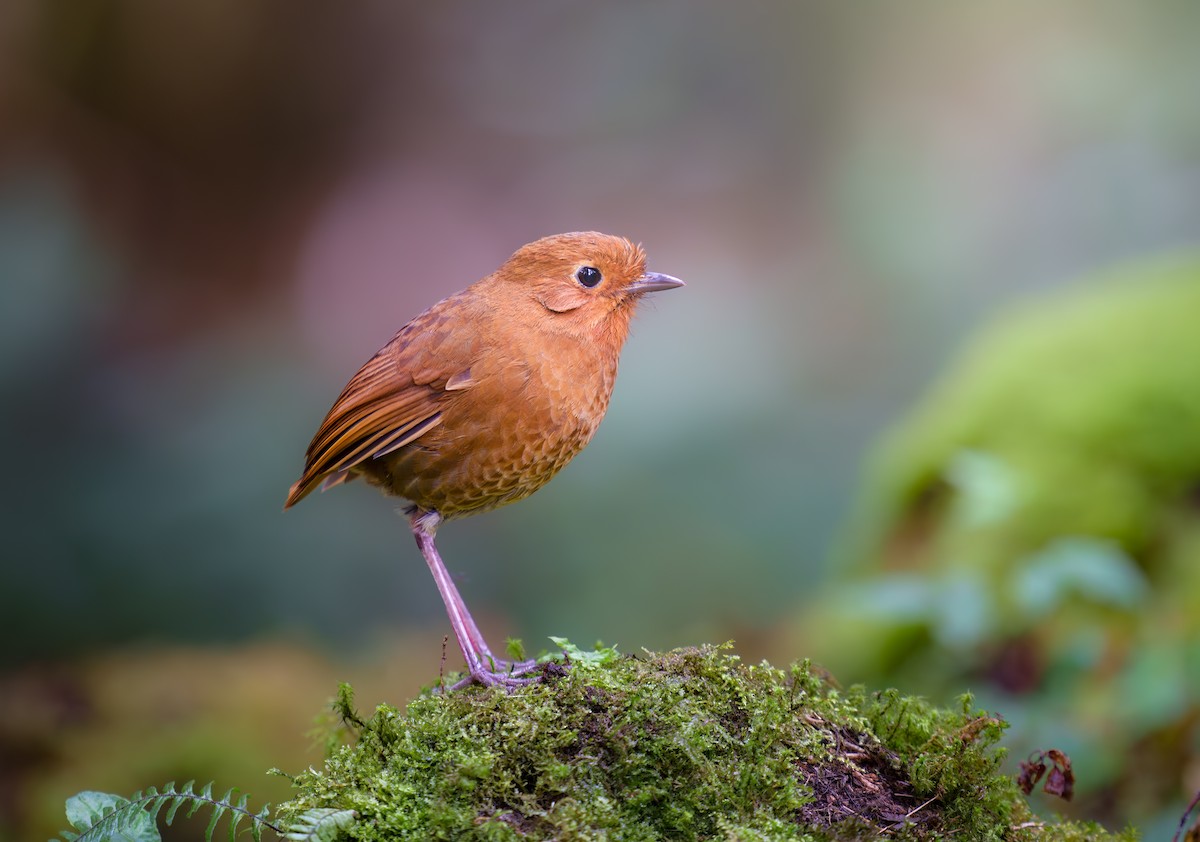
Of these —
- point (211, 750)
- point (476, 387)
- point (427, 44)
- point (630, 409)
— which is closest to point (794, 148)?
point (630, 409)

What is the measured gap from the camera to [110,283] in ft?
16.8

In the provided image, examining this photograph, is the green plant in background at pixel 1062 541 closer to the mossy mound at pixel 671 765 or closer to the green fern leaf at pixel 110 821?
the mossy mound at pixel 671 765

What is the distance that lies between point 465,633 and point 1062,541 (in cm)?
267

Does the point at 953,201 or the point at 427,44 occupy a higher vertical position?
the point at 427,44

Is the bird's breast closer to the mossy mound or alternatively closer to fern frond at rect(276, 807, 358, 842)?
the mossy mound

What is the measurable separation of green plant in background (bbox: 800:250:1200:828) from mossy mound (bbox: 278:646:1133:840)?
1.48 metres

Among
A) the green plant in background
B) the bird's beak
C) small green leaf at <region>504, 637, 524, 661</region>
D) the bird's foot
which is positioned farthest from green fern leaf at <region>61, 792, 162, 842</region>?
the green plant in background

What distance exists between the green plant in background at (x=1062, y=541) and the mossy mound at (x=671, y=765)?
4.85 feet

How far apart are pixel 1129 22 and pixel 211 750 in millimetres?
5805

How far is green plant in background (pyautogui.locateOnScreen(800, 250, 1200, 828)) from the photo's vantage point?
3.60 metres

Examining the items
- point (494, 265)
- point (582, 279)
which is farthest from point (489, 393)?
point (494, 265)

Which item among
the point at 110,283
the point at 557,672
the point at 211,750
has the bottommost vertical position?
the point at 557,672

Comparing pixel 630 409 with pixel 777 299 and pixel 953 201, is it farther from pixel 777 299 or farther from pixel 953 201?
pixel 953 201

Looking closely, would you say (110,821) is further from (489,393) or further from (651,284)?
(651,284)
